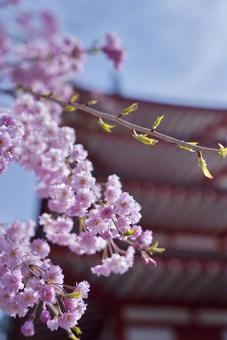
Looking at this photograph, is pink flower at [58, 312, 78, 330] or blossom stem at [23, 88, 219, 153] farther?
pink flower at [58, 312, 78, 330]

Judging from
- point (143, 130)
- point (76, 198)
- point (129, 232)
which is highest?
point (143, 130)

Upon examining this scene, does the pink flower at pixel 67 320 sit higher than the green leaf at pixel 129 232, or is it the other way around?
the green leaf at pixel 129 232

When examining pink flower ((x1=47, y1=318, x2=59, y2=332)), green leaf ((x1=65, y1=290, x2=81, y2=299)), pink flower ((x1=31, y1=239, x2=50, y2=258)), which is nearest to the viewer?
green leaf ((x1=65, y1=290, x2=81, y2=299))

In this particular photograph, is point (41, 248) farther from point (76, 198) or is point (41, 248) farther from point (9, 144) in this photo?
point (9, 144)

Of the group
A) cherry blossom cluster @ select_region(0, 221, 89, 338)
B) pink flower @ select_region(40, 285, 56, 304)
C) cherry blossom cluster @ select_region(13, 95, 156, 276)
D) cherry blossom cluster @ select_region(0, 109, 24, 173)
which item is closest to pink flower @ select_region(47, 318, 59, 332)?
cherry blossom cluster @ select_region(0, 221, 89, 338)

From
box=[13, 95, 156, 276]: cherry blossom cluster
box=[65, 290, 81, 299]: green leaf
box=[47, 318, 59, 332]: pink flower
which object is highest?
box=[13, 95, 156, 276]: cherry blossom cluster

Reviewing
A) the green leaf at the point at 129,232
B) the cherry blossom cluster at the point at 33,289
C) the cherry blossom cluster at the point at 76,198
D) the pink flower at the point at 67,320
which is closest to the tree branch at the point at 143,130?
the cherry blossom cluster at the point at 76,198

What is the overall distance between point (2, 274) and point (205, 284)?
22.3ft

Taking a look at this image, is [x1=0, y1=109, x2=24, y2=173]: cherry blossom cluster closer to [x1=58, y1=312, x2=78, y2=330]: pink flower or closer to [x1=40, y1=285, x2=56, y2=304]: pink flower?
[x1=40, y1=285, x2=56, y2=304]: pink flower

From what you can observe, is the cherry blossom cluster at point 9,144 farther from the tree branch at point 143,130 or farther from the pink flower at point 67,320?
A: the pink flower at point 67,320

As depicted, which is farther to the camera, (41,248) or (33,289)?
(41,248)

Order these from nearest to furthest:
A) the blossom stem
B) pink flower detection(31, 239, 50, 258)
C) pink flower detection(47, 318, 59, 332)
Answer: the blossom stem → pink flower detection(47, 318, 59, 332) → pink flower detection(31, 239, 50, 258)

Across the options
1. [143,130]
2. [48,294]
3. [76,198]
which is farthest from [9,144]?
[48,294]

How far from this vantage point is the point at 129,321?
885 centimetres
